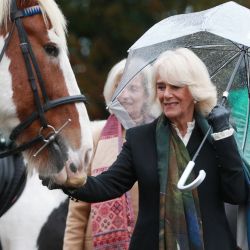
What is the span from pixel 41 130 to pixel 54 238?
6.30 ft

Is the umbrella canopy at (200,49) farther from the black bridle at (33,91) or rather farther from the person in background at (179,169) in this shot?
the black bridle at (33,91)

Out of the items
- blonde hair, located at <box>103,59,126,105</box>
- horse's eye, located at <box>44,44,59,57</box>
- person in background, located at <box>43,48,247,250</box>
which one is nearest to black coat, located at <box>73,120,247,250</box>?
person in background, located at <box>43,48,247,250</box>

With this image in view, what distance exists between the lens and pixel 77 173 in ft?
13.9

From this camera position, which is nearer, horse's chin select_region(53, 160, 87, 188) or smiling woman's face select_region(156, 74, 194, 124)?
horse's chin select_region(53, 160, 87, 188)

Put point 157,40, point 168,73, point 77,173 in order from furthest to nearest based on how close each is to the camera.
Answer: point 157,40 → point 168,73 → point 77,173

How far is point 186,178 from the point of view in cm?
423

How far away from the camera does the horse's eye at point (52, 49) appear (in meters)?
4.30

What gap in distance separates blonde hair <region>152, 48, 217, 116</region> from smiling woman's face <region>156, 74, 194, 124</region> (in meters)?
0.03

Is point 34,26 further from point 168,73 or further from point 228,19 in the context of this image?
point 228,19

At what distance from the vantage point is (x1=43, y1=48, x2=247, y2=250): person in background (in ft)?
14.5

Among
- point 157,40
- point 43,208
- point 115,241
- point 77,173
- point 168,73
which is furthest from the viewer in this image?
point 43,208

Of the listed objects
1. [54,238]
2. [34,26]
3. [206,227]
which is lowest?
[54,238]

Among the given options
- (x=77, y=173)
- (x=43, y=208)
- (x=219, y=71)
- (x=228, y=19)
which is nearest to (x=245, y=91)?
(x=219, y=71)

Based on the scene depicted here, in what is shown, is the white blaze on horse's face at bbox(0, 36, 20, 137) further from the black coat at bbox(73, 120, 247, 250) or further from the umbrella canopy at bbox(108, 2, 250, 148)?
the umbrella canopy at bbox(108, 2, 250, 148)
